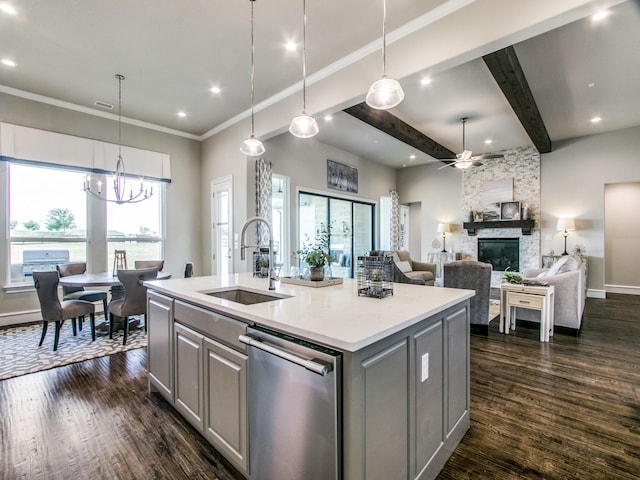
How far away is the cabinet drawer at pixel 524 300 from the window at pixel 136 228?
6.02 metres

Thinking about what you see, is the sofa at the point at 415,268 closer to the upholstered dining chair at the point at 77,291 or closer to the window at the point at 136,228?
the window at the point at 136,228

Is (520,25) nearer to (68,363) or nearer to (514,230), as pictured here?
(68,363)

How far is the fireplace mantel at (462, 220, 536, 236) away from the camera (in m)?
7.38

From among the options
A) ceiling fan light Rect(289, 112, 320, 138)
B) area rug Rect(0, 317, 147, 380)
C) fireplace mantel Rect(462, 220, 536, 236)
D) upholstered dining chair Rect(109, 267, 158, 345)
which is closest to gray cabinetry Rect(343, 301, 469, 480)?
ceiling fan light Rect(289, 112, 320, 138)

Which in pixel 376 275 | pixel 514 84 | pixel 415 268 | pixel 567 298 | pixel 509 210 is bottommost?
pixel 567 298

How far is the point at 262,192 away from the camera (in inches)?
216

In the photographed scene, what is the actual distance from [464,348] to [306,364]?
1.33 metres

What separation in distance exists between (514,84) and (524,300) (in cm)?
278

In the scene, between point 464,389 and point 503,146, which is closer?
point 464,389

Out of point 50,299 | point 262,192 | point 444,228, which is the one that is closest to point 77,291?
point 50,299

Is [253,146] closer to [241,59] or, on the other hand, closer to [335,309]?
[241,59]

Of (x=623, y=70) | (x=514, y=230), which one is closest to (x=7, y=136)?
(x=623, y=70)

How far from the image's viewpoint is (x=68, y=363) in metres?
3.29

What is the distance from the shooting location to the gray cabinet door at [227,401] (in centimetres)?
163
